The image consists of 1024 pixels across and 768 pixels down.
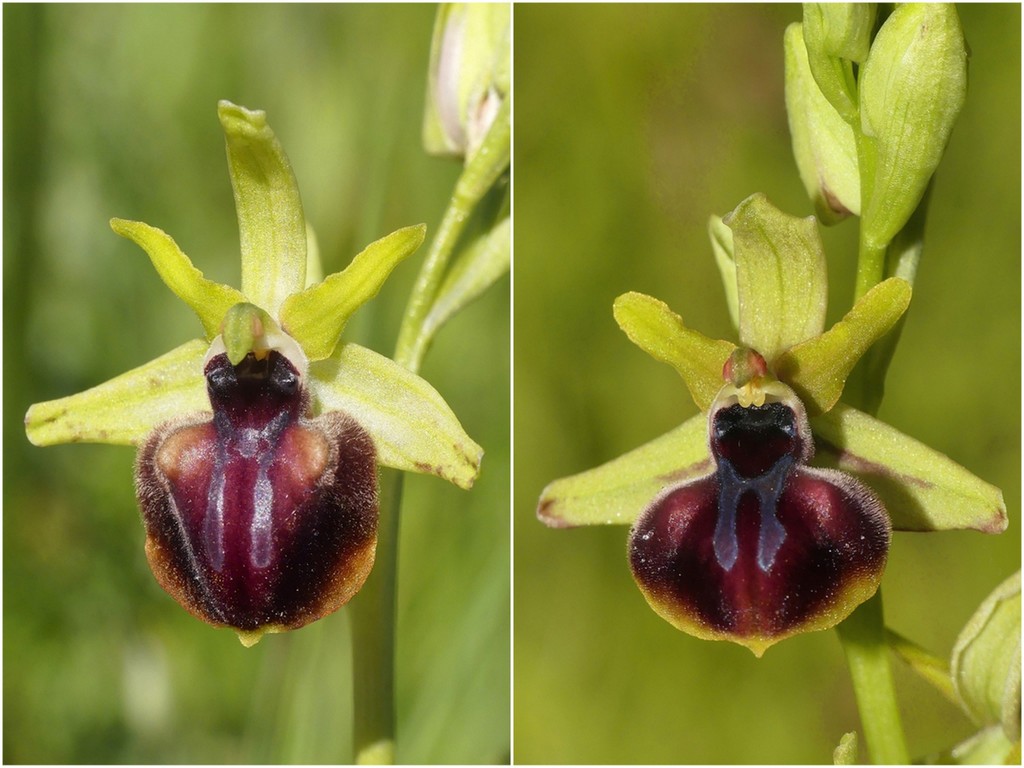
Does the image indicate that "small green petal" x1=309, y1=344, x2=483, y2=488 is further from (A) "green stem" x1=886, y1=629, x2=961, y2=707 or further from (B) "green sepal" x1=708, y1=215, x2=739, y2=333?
(A) "green stem" x1=886, y1=629, x2=961, y2=707

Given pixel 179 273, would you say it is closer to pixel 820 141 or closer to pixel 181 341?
pixel 181 341

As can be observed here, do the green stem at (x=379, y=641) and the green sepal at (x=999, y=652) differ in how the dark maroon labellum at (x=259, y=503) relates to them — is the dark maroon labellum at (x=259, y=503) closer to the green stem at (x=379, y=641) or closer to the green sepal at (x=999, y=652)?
the green stem at (x=379, y=641)

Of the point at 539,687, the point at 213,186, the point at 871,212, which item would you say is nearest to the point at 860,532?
the point at 871,212

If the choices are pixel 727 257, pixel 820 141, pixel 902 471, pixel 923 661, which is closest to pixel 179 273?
pixel 727 257

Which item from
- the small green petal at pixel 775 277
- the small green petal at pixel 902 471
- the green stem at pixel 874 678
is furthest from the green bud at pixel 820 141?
the green stem at pixel 874 678

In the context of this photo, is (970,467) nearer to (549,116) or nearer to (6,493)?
(549,116)

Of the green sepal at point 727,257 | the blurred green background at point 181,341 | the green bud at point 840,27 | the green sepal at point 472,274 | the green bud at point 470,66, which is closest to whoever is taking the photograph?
the green bud at point 840,27

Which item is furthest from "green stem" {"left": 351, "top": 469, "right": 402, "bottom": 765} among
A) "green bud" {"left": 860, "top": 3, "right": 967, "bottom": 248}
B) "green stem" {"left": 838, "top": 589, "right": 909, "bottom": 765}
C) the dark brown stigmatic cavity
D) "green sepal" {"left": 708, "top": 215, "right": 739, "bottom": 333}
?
"green bud" {"left": 860, "top": 3, "right": 967, "bottom": 248}
